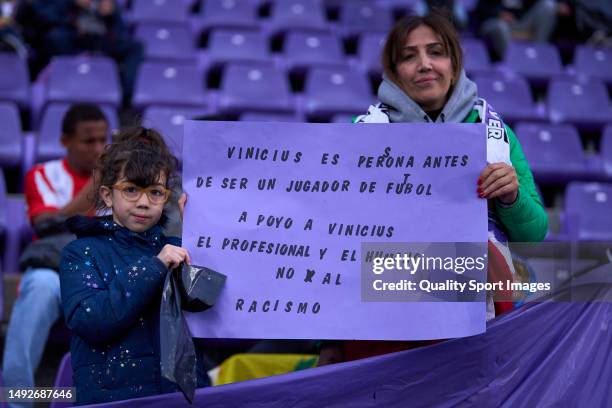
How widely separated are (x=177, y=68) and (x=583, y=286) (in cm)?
494

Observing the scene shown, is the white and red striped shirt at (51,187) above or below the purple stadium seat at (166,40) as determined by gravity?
below

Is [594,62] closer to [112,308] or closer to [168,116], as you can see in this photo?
[168,116]

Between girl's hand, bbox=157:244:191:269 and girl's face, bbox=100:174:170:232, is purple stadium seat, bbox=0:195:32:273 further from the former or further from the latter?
girl's hand, bbox=157:244:191:269

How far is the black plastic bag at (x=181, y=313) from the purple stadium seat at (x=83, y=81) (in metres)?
4.43

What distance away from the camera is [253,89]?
6988 mm

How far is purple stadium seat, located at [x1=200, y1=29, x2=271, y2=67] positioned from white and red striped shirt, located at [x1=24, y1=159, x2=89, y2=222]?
321cm

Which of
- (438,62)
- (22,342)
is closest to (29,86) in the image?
(22,342)

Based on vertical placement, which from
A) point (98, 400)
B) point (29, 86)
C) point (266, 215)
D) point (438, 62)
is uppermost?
point (29, 86)

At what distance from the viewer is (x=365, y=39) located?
806cm

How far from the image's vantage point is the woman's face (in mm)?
2830

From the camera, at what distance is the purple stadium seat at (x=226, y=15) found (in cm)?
836

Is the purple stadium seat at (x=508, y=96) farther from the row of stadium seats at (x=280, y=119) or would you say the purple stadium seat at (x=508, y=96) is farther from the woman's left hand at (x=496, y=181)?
the woman's left hand at (x=496, y=181)

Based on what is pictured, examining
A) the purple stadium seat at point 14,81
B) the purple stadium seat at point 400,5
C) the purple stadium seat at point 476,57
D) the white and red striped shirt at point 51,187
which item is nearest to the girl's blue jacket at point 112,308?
the white and red striped shirt at point 51,187

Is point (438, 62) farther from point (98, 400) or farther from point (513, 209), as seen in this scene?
point (98, 400)
